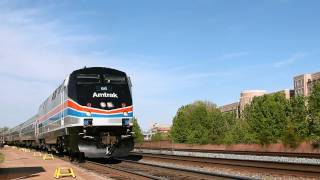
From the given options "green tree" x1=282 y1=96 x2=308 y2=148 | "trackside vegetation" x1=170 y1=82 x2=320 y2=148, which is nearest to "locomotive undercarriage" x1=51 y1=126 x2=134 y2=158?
"trackside vegetation" x1=170 y1=82 x2=320 y2=148

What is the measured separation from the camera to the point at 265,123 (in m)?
70.9

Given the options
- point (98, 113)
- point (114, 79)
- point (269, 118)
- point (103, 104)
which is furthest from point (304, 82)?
point (98, 113)

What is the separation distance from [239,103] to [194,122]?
98.3m

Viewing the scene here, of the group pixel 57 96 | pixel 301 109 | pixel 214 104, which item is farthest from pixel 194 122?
pixel 57 96

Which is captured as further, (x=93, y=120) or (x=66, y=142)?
(x=66, y=142)

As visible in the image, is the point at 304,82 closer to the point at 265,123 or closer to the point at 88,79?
the point at 265,123

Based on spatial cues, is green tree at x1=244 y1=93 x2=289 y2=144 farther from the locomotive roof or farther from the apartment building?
the apartment building

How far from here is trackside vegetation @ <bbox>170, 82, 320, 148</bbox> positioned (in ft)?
200

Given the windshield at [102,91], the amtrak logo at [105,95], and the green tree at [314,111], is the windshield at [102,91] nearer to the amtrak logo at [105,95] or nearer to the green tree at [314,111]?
the amtrak logo at [105,95]

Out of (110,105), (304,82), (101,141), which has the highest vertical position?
(304,82)

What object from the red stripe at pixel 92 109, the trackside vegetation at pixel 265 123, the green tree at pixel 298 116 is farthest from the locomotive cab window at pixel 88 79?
the green tree at pixel 298 116

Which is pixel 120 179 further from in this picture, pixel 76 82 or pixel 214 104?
pixel 214 104

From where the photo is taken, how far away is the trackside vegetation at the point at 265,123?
61031 mm

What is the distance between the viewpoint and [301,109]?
68562mm
